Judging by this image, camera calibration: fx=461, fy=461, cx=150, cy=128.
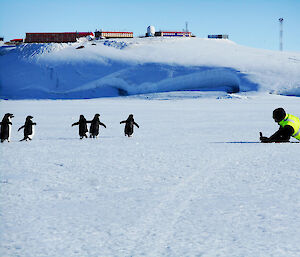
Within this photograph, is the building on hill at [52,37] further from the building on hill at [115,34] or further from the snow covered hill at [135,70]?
the snow covered hill at [135,70]

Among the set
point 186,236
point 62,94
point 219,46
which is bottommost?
point 186,236

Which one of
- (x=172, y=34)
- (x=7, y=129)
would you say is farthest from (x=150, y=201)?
(x=172, y=34)

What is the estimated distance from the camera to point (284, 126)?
8.78 m

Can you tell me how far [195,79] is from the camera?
44500 mm

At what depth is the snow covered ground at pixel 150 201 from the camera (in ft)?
11.4

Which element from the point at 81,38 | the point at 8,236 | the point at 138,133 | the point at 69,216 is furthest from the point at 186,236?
Result: the point at 81,38

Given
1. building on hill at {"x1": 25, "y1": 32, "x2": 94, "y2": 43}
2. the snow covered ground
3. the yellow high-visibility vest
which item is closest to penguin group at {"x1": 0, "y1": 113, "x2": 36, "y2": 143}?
the snow covered ground

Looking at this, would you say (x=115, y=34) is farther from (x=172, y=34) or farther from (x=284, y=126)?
(x=284, y=126)

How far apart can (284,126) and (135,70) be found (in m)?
37.7

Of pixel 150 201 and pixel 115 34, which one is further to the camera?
pixel 115 34

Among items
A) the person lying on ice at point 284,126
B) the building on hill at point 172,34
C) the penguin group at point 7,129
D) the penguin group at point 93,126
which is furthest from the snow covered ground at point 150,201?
the building on hill at point 172,34

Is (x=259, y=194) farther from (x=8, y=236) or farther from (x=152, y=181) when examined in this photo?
(x=8, y=236)

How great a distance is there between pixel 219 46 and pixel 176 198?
48745 millimetres

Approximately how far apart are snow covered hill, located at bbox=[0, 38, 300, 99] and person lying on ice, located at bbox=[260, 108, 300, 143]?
31632 millimetres
